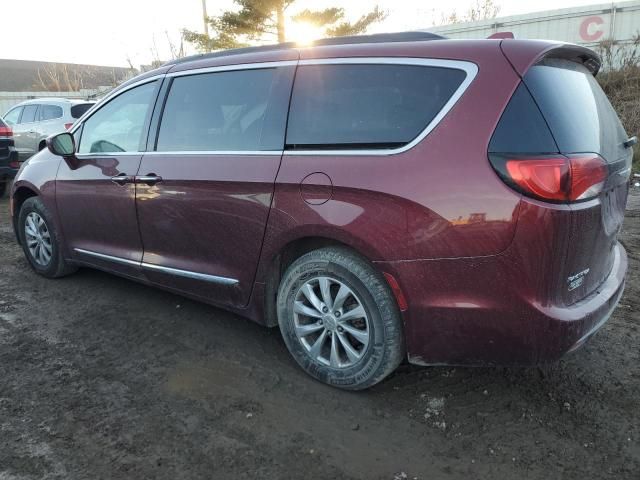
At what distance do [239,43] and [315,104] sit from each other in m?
19.5

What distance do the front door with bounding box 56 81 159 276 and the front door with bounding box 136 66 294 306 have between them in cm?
17

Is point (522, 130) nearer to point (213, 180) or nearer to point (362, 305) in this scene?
point (362, 305)

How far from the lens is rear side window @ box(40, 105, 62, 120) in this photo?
11.7 metres

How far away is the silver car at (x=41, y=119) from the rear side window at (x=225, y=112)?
9.04 meters

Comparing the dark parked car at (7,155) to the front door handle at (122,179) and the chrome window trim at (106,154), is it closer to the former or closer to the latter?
the chrome window trim at (106,154)

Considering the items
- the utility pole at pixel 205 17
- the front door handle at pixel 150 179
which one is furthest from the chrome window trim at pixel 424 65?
the utility pole at pixel 205 17

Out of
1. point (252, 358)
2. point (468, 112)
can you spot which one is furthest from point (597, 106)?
point (252, 358)

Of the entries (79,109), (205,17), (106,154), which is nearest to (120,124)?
(106,154)

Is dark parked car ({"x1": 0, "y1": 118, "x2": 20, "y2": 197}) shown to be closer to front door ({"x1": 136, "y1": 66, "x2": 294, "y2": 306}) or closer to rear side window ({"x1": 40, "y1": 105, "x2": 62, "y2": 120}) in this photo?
rear side window ({"x1": 40, "y1": 105, "x2": 62, "y2": 120})

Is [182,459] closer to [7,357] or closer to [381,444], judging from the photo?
[381,444]

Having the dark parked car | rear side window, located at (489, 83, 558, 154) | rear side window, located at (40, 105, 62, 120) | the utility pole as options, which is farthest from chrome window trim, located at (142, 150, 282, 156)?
the utility pole

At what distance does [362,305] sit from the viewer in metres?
2.66

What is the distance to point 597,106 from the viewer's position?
8.79 feet

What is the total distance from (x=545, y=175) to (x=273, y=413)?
1.72 meters
